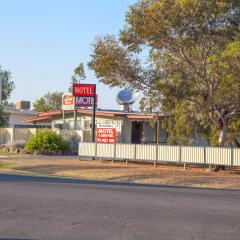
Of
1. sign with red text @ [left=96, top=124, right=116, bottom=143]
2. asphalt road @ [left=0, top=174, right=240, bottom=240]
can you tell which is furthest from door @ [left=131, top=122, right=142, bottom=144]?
asphalt road @ [left=0, top=174, right=240, bottom=240]

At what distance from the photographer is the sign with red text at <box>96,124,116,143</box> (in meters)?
36.0

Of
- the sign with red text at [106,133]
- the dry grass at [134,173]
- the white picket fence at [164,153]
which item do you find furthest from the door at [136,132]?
the dry grass at [134,173]

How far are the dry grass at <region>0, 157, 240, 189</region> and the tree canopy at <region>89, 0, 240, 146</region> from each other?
3.12 metres

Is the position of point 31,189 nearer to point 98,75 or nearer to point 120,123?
point 98,75

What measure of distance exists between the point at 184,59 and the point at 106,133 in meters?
8.60

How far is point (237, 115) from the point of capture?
106 ft

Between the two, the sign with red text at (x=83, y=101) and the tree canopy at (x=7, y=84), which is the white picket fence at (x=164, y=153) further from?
the tree canopy at (x=7, y=84)

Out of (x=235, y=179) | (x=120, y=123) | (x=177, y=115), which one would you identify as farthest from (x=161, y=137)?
(x=235, y=179)

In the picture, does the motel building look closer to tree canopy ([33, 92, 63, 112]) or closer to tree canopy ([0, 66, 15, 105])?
tree canopy ([0, 66, 15, 105])

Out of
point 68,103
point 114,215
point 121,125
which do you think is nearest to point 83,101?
point 121,125

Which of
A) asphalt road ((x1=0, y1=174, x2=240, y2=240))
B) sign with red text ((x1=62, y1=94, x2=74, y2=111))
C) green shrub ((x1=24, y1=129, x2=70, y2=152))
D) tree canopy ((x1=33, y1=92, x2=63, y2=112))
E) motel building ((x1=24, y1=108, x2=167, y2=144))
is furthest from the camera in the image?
tree canopy ((x1=33, y1=92, x2=63, y2=112))

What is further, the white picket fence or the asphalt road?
A: the white picket fence

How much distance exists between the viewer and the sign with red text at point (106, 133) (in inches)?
1419

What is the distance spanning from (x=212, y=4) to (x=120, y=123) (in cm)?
2265
